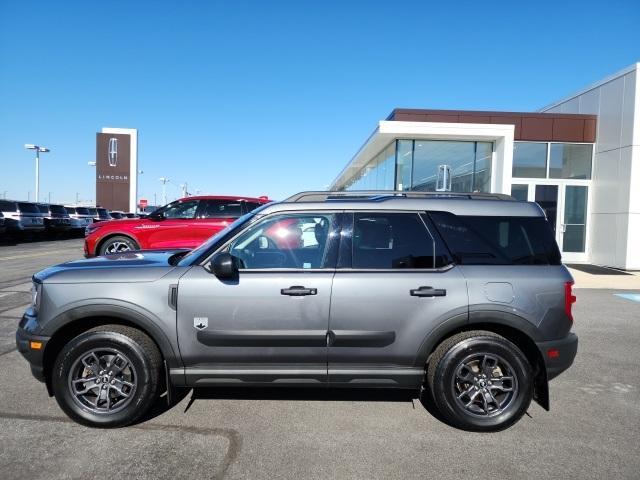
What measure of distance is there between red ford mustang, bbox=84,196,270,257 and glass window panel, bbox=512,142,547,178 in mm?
9728

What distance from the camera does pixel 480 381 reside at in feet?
11.7

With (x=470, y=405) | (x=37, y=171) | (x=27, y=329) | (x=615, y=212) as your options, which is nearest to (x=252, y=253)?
(x=27, y=329)

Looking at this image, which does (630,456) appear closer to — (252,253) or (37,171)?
(252,253)

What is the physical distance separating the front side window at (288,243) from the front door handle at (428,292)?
0.67 metres

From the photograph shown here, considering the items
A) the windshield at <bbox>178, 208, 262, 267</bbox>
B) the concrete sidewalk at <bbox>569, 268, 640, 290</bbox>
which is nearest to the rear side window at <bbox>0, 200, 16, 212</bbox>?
the windshield at <bbox>178, 208, 262, 267</bbox>

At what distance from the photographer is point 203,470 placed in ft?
9.64

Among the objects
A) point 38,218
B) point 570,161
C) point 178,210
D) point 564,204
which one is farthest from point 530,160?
point 38,218

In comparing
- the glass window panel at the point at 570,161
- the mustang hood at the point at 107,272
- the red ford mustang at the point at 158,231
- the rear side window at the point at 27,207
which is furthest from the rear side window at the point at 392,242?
the rear side window at the point at 27,207

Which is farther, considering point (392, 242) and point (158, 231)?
point (158, 231)

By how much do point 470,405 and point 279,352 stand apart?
61.2 inches

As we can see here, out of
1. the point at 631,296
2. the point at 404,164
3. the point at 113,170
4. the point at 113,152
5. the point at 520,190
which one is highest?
the point at 113,152

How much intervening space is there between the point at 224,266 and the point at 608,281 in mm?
11266

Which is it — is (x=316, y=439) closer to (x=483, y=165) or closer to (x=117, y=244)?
(x=117, y=244)

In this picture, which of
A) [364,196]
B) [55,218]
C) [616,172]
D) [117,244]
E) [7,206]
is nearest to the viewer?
[364,196]
